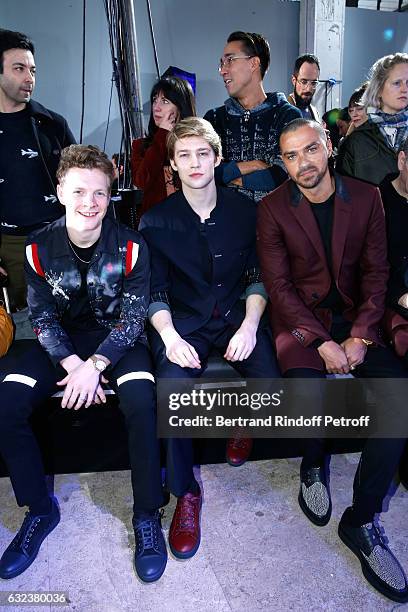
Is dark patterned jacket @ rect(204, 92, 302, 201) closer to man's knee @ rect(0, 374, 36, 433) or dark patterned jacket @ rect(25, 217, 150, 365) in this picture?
dark patterned jacket @ rect(25, 217, 150, 365)

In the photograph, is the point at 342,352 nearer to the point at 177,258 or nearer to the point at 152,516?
the point at 177,258

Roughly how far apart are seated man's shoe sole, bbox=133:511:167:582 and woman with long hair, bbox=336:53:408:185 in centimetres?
215

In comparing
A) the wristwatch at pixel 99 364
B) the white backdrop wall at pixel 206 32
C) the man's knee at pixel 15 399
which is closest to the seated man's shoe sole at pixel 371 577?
the wristwatch at pixel 99 364

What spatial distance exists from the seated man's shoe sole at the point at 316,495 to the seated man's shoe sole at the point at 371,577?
0.11 metres

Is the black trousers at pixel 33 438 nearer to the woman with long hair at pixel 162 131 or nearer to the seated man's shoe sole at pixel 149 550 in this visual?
the seated man's shoe sole at pixel 149 550

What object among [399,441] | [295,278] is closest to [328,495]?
[399,441]

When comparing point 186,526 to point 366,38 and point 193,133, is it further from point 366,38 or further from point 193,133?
point 366,38

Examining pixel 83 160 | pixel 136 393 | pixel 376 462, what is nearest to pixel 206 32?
pixel 83 160

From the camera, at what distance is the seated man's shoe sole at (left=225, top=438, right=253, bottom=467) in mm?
2371

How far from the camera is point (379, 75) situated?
8.88 ft

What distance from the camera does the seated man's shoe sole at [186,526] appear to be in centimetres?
187

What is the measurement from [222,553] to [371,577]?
0.56 metres

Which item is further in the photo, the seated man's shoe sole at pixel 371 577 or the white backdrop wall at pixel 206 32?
the white backdrop wall at pixel 206 32

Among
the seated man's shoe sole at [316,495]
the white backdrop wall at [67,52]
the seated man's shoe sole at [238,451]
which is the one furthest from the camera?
the white backdrop wall at [67,52]
